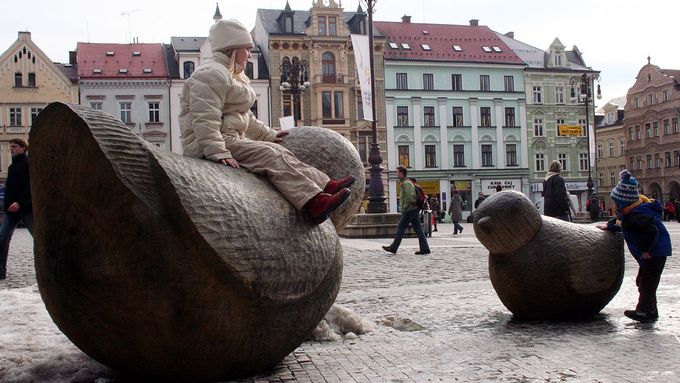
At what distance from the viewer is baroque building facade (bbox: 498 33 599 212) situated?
4969cm

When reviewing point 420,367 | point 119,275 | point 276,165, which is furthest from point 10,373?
point 420,367

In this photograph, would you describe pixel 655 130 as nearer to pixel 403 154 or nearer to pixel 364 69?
pixel 403 154

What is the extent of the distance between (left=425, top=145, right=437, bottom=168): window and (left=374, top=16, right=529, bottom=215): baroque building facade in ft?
0.23

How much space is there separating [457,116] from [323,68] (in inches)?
404

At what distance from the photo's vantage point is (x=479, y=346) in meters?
4.52

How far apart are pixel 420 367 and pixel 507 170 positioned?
150 feet

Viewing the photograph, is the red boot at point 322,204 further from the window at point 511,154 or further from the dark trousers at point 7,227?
the window at point 511,154

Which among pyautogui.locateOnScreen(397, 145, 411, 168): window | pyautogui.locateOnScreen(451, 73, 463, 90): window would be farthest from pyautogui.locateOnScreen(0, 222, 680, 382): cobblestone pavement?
pyautogui.locateOnScreen(451, 73, 463, 90): window

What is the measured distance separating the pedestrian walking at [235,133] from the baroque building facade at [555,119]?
47.1 metres

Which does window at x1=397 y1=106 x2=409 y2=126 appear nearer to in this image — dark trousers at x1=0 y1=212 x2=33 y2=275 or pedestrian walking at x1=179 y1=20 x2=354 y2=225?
dark trousers at x1=0 y1=212 x2=33 y2=275

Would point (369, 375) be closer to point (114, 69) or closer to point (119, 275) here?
point (119, 275)

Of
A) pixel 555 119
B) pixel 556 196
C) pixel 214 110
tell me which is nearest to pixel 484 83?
pixel 555 119

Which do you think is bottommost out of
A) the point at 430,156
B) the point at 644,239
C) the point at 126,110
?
the point at 644,239

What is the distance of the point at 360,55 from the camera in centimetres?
1880
